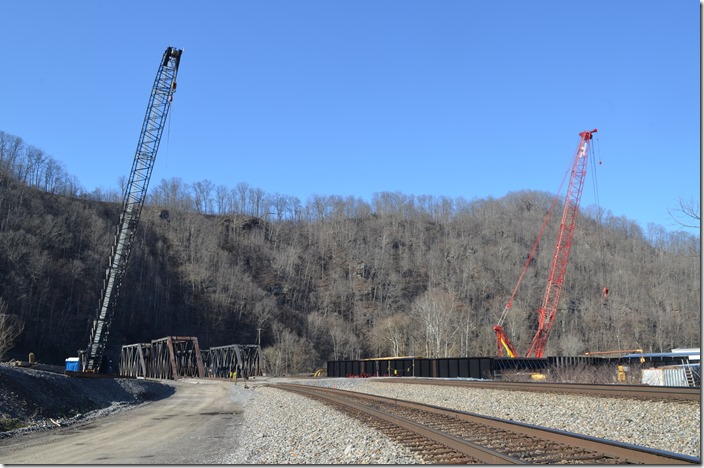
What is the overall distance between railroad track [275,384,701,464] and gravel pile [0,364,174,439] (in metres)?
11.4

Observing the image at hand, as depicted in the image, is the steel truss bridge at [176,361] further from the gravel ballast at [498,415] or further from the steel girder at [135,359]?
the gravel ballast at [498,415]

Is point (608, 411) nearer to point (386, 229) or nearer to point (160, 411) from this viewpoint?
point (160, 411)

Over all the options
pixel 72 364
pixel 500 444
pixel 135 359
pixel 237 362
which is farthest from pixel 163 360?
pixel 500 444

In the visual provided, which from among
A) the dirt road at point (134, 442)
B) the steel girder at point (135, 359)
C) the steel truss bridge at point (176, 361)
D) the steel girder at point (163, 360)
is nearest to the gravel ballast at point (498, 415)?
the dirt road at point (134, 442)

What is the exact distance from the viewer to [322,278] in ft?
466

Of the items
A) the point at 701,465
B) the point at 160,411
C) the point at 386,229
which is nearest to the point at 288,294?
the point at 386,229

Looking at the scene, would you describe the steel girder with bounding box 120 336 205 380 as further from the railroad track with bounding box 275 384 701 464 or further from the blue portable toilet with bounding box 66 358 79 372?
the railroad track with bounding box 275 384 701 464

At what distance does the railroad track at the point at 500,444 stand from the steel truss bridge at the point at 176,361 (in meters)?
55.0

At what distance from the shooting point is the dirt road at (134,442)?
11.6 metres

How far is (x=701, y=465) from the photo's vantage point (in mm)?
6863

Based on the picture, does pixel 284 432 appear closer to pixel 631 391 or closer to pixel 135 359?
pixel 631 391

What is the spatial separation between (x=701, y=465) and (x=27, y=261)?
108m

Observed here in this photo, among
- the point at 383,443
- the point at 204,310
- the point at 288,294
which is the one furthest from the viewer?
the point at 288,294

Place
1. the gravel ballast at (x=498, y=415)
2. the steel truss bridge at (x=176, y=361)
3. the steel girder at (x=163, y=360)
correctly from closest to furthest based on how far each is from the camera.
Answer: the gravel ballast at (x=498, y=415)
the steel girder at (x=163, y=360)
the steel truss bridge at (x=176, y=361)
